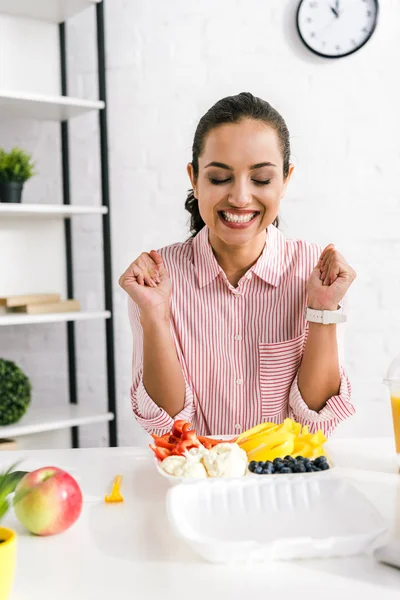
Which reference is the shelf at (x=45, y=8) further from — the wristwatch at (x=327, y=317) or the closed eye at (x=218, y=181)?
the wristwatch at (x=327, y=317)

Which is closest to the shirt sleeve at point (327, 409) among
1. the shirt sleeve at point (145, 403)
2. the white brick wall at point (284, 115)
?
the shirt sleeve at point (145, 403)

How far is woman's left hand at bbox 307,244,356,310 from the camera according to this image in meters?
1.51

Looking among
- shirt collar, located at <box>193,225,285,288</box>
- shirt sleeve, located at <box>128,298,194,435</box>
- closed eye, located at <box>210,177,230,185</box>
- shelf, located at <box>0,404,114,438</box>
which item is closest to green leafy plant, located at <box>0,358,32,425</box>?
shelf, located at <box>0,404,114,438</box>

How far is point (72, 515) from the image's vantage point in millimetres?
943

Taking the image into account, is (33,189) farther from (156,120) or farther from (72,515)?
(72,515)

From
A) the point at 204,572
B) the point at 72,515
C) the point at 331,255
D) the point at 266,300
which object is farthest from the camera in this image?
the point at 266,300

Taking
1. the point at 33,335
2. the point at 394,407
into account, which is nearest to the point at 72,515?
the point at 394,407

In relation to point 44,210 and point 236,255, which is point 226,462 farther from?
point 44,210

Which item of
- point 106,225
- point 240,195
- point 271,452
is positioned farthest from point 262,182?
point 106,225

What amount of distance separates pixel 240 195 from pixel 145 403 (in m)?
0.52

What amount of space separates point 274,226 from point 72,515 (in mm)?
1107

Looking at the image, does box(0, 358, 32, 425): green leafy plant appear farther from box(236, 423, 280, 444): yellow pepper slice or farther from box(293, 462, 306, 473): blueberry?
box(293, 462, 306, 473): blueberry

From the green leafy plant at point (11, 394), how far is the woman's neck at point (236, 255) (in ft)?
3.44

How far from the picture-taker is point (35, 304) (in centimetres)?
257
